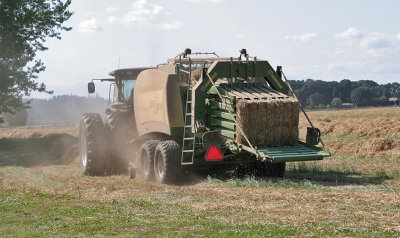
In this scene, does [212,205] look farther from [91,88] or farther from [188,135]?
[91,88]

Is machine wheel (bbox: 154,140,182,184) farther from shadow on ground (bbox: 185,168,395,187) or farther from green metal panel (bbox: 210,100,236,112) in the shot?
green metal panel (bbox: 210,100,236,112)

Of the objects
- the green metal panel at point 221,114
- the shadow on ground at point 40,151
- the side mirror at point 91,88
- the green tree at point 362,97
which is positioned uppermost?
the green tree at point 362,97

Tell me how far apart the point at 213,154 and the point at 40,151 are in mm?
18121

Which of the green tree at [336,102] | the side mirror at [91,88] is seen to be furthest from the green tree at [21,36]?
the green tree at [336,102]

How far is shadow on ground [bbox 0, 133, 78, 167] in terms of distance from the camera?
77.2ft

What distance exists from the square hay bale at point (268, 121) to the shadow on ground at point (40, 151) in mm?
12156

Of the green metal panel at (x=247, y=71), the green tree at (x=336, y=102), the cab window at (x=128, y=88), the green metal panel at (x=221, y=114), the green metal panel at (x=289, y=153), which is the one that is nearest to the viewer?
the green metal panel at (x=289, y=153)

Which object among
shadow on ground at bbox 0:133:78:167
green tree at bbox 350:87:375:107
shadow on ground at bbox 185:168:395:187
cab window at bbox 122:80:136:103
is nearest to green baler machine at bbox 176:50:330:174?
shadow on ground at bbox 185:168:395:187

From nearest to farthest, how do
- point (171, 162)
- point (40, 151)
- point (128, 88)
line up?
point (171, 162), point (128, 88), point (40, 151)

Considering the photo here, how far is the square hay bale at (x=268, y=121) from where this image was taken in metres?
12.0

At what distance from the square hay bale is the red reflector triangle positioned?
27.7 inches

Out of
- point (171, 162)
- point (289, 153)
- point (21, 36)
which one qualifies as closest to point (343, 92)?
point (21, 36)

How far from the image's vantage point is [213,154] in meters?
12.6

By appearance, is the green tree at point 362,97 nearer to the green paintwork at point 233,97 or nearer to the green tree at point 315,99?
the green tree at point 315,99
